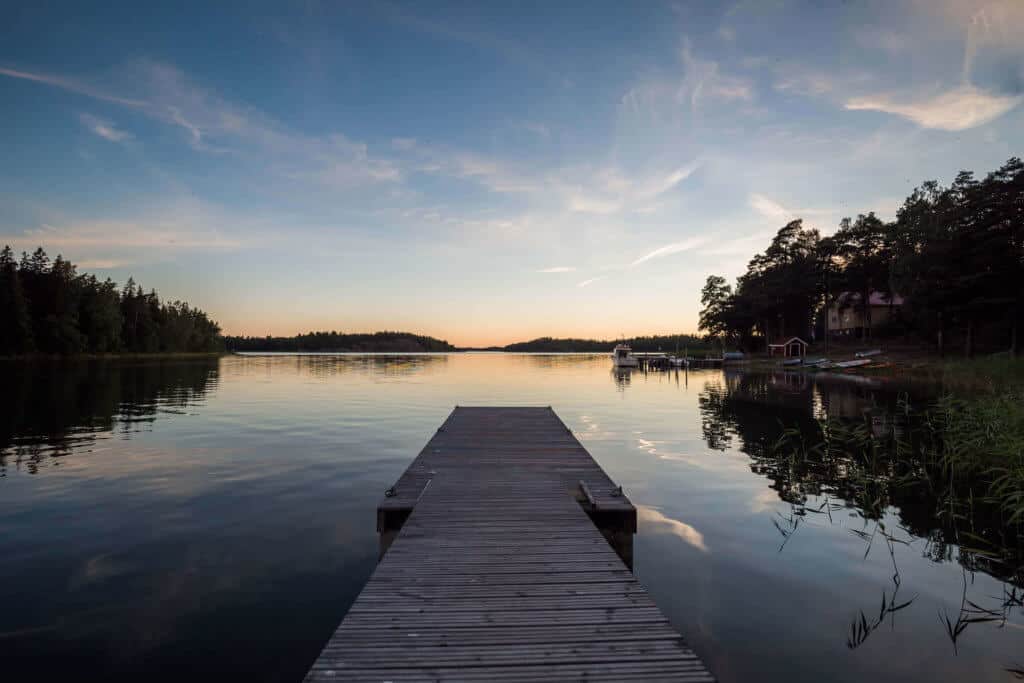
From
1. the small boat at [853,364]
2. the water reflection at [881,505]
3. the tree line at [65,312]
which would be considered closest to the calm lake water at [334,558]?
the water reflection at [881,505]

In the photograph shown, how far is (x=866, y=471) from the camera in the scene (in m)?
14.5

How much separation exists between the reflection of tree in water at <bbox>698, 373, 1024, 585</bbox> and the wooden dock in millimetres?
5792

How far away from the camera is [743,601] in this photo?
7.38 metres

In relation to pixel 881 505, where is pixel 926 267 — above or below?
above

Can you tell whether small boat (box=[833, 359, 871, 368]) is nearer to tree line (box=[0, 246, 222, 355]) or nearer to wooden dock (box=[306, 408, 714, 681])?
wooden dock (box=[306, 408, 714, 681])

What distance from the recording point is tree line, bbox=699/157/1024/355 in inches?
1569

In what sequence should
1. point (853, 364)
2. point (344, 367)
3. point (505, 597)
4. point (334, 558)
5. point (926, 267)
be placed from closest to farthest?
point (505, 597), point (334, 558), point (926, 267), point (853, 364), point (344, 367)

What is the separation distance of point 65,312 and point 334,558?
10235cm

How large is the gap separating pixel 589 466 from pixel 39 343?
106 meters

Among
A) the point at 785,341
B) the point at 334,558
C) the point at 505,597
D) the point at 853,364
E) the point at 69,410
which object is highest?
the point at 785,341

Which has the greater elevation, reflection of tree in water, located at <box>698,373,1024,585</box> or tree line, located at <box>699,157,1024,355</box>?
tree line, located at <box>699,157,1024,355</box>

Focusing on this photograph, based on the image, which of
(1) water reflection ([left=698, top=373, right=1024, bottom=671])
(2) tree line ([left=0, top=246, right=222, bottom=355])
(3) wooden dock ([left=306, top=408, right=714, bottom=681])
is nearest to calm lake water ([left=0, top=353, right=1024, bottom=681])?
(1) water reflection ([left=698, top=373, right=1024, bottom=671])

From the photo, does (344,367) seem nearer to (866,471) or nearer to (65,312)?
(65,312)

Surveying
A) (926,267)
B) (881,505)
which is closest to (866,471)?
(881,505)
